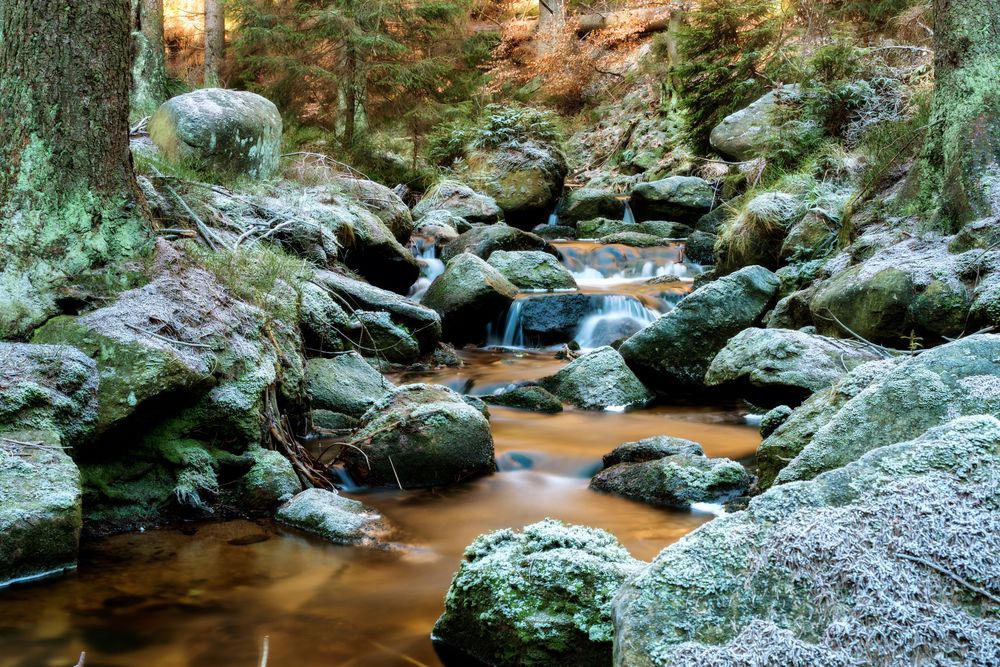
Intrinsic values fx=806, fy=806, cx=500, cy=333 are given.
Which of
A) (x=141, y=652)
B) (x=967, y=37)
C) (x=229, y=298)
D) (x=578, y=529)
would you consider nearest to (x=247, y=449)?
(x=229, y=298)

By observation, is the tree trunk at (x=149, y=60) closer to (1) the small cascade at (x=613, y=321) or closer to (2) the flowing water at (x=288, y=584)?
(1) the small cascade at (x=613, y=321)

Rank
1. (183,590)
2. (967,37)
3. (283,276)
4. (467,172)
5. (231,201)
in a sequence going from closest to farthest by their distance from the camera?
(183,590)
(283,276)
(967,37)
(231,201)
(467,172)

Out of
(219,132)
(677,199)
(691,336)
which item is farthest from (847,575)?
(677,199)

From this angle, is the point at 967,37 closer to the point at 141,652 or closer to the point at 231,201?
the point at 231,201

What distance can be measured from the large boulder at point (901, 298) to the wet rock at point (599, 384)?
1.75 metres

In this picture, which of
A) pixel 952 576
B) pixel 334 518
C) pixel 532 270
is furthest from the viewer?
pixel 532 270

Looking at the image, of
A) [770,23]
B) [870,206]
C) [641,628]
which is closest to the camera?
[641,628]

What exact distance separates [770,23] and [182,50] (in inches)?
669

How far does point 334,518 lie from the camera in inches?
164

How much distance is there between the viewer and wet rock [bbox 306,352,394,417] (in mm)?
6309

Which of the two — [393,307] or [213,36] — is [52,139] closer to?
[393,307]

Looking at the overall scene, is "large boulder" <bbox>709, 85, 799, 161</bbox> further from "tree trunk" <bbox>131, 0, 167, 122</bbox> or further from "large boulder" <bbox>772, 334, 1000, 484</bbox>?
"large boulder" <bbox>772, 334, 1000, 484</bbox>

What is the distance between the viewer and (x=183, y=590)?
3.46 m

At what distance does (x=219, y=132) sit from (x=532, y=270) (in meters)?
4.80
